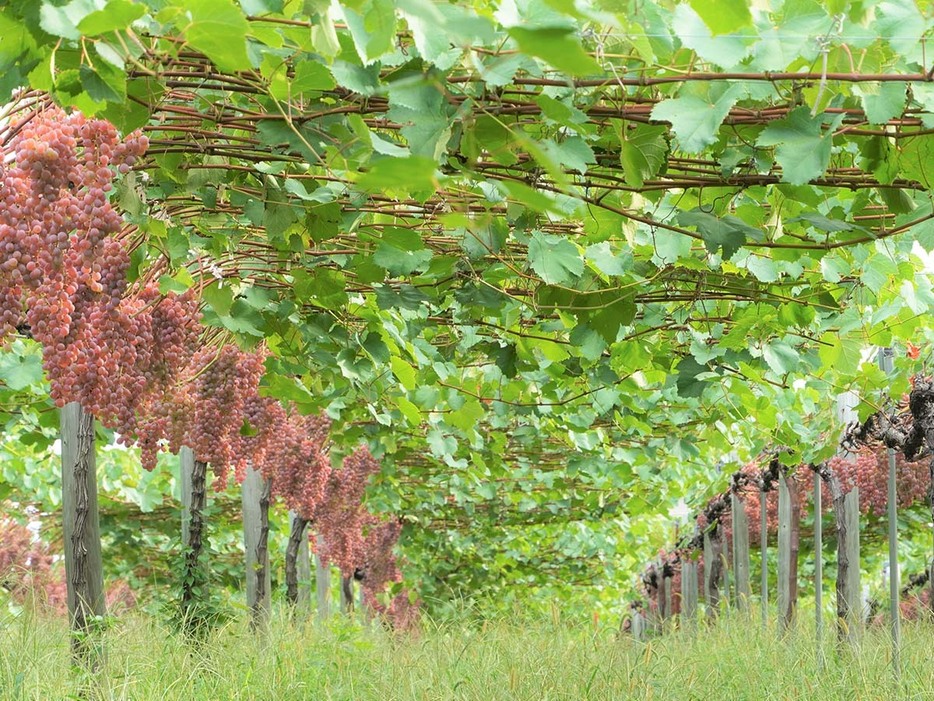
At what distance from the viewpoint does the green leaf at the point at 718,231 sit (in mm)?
2918

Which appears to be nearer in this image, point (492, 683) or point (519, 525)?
point (492, 683)

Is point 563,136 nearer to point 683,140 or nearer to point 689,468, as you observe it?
point 683,140

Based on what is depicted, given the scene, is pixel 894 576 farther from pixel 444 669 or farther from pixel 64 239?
pixel 64 239

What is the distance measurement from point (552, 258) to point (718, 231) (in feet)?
1.64

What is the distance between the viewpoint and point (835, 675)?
559 cm

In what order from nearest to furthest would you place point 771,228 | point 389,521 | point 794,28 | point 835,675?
point 794,28, point 771,228, point 835,675, point 389,521

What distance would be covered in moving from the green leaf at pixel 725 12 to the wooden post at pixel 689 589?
13258 mm

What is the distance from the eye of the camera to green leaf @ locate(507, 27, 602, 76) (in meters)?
1.10

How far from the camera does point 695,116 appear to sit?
87.0 inches

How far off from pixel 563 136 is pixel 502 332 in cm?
259

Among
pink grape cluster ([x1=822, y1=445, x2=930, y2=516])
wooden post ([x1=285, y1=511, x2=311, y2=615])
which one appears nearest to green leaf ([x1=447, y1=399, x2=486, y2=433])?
Answer: pink grape cluster ([x1=822, y1=445, x2=930, y2=516])

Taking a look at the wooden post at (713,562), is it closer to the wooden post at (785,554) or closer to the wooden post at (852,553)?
the wooden post at (785,554)

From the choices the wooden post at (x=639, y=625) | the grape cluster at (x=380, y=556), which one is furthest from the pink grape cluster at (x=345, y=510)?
the wooden post at (x=639, y=625)

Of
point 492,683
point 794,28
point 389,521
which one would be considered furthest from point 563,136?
point 389,521
